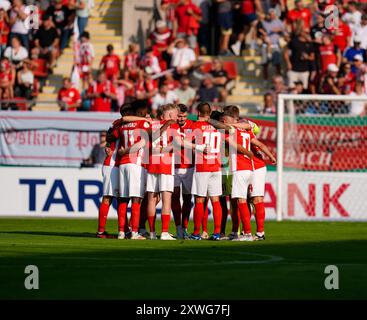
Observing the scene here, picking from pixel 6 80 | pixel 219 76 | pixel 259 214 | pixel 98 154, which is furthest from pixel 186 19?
pixel 259 214

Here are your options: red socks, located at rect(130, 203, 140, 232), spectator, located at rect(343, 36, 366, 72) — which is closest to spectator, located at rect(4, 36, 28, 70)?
spectator, located at rect(343, 36, 366, 72)

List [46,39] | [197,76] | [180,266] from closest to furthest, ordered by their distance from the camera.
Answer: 1. [180,266]
2. [197,76]
3. [46,39]

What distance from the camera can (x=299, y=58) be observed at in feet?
102

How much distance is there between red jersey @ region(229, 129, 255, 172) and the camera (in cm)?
1895

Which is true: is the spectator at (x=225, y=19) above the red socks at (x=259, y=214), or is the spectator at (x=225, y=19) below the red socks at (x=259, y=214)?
above

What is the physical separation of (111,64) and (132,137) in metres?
Result: 13.2

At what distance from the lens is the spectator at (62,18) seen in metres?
33.5

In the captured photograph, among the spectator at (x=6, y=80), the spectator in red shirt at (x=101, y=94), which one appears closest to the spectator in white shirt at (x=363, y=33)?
the spectator in red shirt at (x=101, y=94)

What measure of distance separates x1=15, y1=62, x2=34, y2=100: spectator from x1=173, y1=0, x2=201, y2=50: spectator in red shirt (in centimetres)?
386

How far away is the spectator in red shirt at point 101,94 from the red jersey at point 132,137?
1148cm

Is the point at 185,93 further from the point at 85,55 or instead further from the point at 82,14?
the point at 82,14

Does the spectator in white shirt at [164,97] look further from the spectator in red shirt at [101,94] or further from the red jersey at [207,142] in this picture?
the red jersey at [207,142]

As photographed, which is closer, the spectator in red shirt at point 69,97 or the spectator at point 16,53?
the spectator in red shirt at point 69,97
